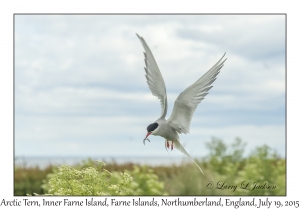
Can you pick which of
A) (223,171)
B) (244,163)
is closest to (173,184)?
(223,171)

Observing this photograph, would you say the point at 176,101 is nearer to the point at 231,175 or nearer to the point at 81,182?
the point at 81,182

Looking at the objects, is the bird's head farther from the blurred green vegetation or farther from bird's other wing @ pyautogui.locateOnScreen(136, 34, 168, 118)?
the blurred green vegetation

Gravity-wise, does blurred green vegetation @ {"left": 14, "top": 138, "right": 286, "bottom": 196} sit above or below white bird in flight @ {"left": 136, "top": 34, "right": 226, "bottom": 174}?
below

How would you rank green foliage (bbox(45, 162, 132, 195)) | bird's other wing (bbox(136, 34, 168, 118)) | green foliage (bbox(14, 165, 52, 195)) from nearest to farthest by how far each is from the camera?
1. green foliage (bbox(45, 162, 132, 195))
2. bird's other wing (bbox(136, 34, 168, 118))
3. green foliage (bbox(14, 165, 52, 195))

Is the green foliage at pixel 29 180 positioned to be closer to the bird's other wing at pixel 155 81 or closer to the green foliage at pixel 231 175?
the green foliage at pixel 231 175

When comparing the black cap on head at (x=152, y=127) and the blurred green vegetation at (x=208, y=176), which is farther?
the blurred green vegetation at (x=208, y=176)

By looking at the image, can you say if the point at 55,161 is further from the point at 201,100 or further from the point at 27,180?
the point at 201,100

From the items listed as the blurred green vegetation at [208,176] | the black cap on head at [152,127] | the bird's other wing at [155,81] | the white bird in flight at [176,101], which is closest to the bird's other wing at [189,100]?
the white bird in flight at [176,101]

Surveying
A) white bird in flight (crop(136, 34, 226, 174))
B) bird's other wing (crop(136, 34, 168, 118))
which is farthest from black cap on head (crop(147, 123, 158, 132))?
bird's other wing (crop(136, 34, 168, 118))
